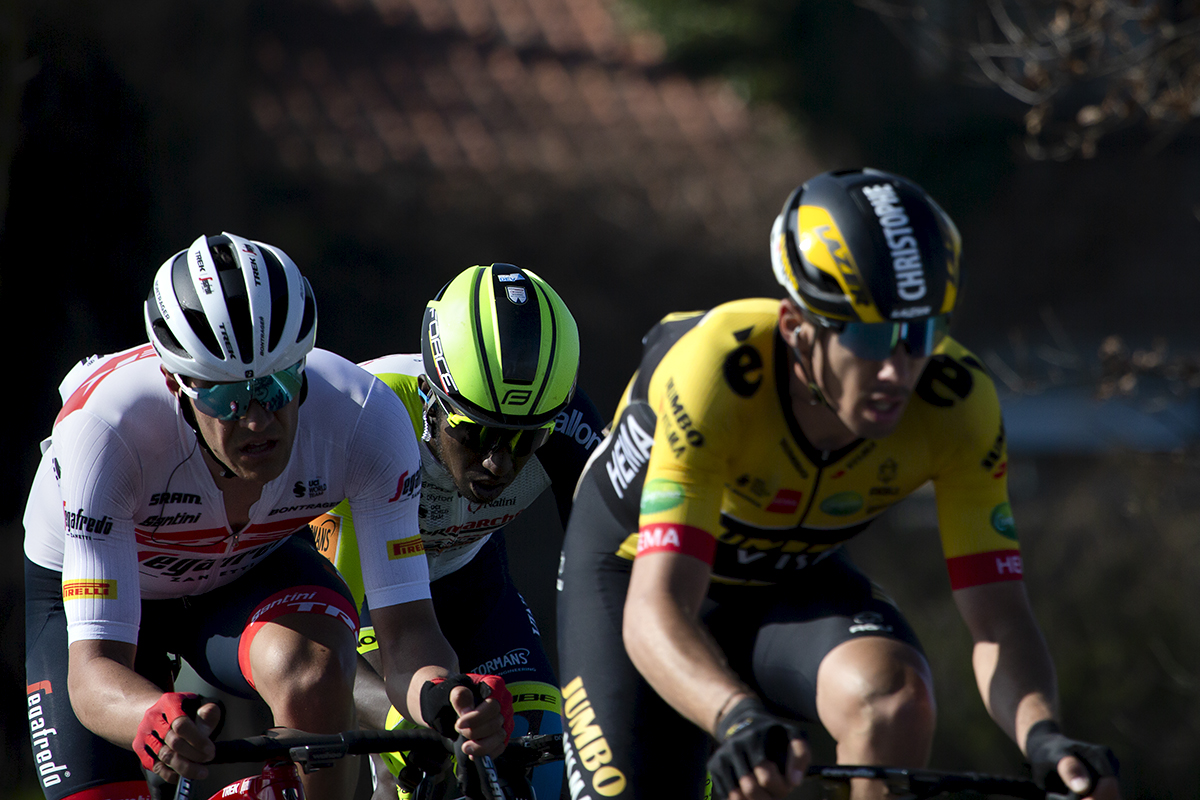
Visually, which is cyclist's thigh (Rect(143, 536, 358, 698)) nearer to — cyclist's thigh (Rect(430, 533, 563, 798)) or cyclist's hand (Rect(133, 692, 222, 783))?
cyclist's hand (Rect(133, 692, 222, 783))

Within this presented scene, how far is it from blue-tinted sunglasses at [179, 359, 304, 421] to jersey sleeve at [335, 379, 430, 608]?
1.04 feet

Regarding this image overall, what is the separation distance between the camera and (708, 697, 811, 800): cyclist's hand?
2.47 m

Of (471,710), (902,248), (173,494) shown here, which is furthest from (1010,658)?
(173,494)

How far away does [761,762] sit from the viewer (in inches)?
97.3

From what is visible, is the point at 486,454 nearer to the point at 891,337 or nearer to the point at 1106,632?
the point at 891,337

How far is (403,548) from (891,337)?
156 cm

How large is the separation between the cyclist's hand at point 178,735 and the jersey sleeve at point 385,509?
34.5 inches

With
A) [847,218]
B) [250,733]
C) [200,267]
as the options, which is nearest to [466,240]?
[250,733]

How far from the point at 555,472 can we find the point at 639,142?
10.00 m

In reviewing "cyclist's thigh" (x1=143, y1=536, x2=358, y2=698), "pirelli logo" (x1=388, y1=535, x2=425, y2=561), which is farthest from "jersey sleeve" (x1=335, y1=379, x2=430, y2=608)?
"cyclist's thigh" (x1=143, y1=536, x2=358, y2=698)

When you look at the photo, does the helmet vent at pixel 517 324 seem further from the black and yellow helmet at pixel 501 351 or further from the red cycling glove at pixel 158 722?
the red cycling glove at pixel 158 722

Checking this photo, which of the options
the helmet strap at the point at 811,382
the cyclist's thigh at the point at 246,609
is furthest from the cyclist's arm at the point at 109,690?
the helmet strap at the point at 811,382

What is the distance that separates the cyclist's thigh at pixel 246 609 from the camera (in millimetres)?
3674

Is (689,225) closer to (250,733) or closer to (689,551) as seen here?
(250,733)
